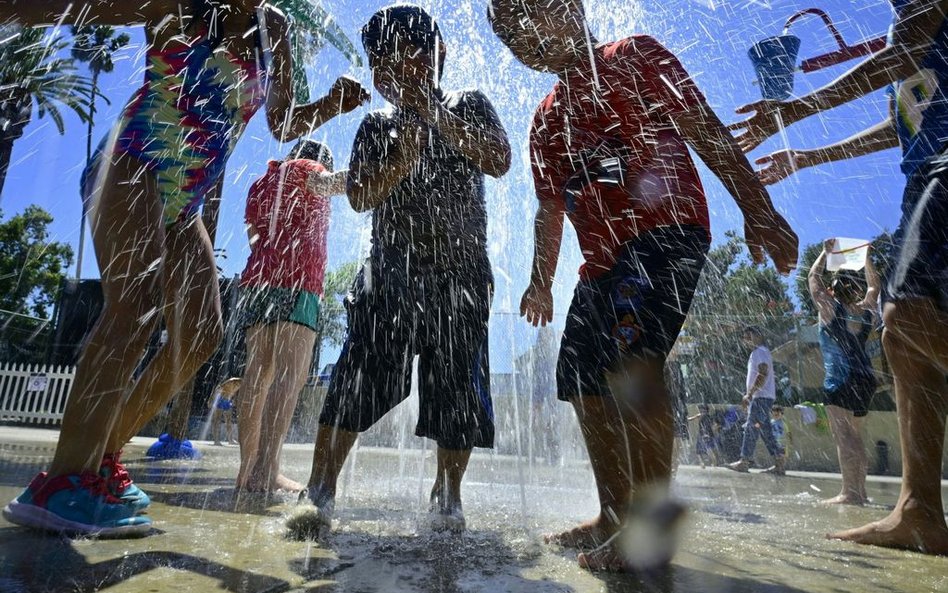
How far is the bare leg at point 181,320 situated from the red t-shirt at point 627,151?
1298 mm

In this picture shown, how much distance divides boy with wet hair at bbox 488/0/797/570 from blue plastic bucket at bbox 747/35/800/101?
37.9 inches

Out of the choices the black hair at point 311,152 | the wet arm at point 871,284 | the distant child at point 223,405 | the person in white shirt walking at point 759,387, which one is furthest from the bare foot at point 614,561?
the distant child at point 223,405

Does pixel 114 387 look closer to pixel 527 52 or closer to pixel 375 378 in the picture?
pixel 375 378

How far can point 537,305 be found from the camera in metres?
2.36

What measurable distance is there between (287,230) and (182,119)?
52.8 inches

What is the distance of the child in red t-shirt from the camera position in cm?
302

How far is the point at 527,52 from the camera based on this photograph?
221 cm

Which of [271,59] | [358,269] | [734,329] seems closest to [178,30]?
[271,59]

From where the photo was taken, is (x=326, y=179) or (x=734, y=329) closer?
(x=326, y=179)

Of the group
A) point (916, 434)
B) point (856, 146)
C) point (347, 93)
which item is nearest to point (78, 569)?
point (347, 93)

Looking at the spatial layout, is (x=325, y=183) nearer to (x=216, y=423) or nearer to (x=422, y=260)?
(x=422, y=260)

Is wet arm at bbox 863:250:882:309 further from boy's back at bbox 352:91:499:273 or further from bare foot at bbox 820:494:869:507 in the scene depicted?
boy's back at bbox 352:91:499:273

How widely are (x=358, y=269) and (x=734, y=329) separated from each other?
1341 cm

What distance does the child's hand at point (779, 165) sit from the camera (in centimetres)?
239
